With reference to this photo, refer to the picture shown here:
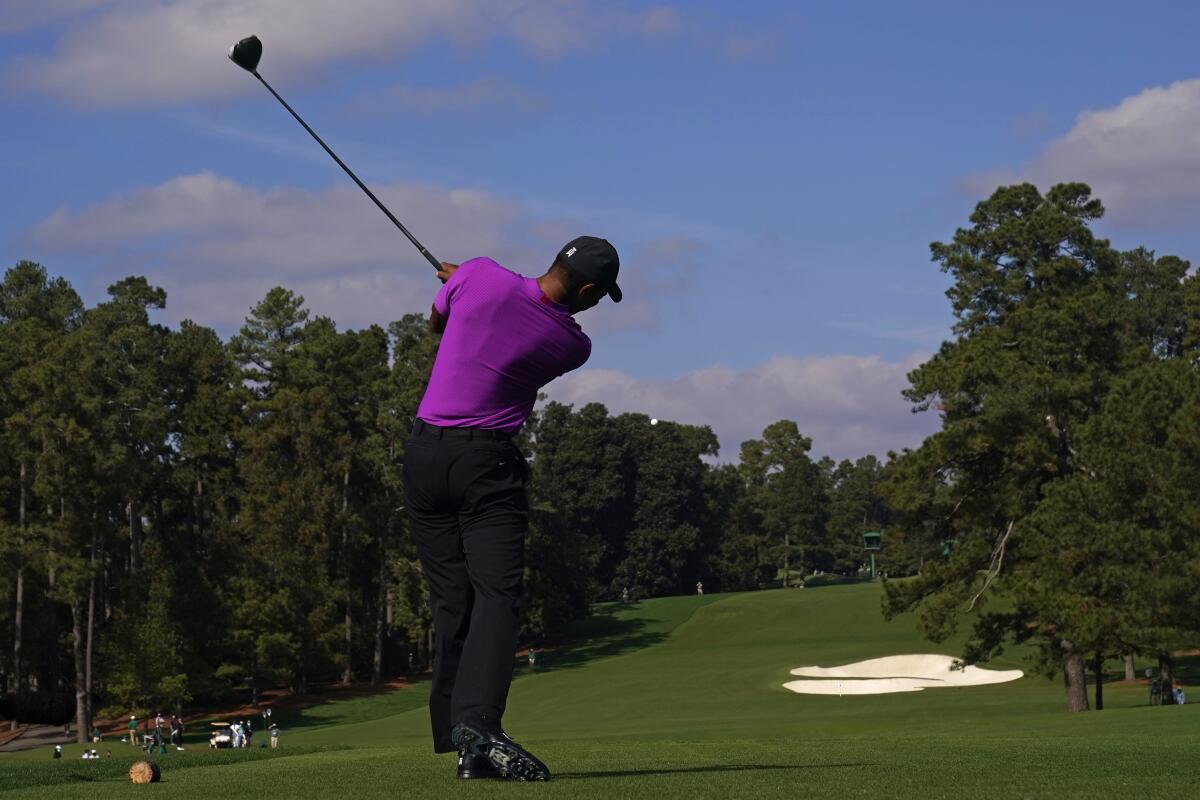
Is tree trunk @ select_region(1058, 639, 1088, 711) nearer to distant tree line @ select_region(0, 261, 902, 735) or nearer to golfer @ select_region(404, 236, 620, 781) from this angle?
distant tree line @ select_region(0, 261, 902, 735)

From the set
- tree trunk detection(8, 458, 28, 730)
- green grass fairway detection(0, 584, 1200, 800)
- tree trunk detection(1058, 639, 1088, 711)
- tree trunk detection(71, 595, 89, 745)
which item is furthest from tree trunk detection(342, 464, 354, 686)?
tree trunk detection(1058, 639, 1088, 711)

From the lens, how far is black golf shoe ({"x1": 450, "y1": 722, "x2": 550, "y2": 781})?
20.9 ft

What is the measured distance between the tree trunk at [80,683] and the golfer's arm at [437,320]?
52.2 metres

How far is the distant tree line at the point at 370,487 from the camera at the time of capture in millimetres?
36469

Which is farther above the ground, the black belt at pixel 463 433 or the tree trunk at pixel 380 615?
the black belt at pixel 463 433

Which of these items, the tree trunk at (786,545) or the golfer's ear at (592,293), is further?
the tree trunk at (786,545)

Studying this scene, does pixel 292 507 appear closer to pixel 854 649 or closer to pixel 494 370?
pixel 854 649

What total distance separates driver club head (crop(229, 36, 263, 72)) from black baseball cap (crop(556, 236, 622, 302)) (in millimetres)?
4459

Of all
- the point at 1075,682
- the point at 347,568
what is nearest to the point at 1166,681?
the point at 1075,682

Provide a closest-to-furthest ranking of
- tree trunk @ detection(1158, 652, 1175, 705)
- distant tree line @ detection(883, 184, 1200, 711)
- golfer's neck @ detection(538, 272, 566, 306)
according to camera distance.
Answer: golfer's neck @ detection(538, 272, 566, 306) < distant tree line @ detection(883, 184, 1200, 711) < tree trunk @ detection(1158, 652, 1175, 705)

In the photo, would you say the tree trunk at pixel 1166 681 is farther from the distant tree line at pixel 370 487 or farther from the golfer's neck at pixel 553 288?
the golfer's neck at pixel 553 288

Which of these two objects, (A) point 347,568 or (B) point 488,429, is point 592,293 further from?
(A) point 347,568

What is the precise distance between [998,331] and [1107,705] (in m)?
15.1

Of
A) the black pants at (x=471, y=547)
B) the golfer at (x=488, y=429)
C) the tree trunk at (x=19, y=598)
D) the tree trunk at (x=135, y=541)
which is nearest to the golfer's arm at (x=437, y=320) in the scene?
the golfer at (x=488, y=429)
